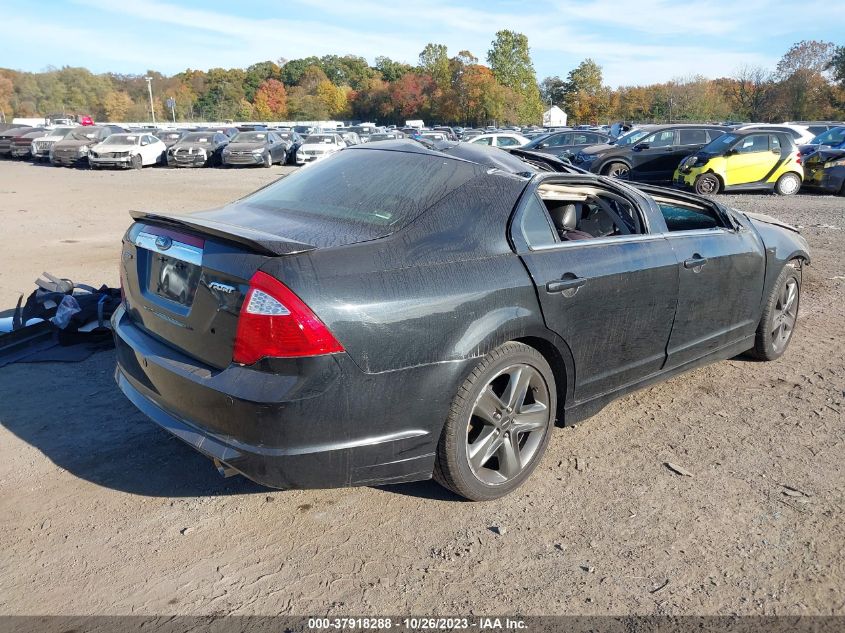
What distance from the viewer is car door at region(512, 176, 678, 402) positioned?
340 centimetres

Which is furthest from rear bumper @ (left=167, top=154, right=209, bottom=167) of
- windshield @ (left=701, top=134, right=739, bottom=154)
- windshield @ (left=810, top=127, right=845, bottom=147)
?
windshield @ (left=810, top=127, right=845, bottom=147)

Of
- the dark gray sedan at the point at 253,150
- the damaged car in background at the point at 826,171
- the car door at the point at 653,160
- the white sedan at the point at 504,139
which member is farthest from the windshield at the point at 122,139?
the damaged car in background at the point at 826,171

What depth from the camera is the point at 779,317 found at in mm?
5367

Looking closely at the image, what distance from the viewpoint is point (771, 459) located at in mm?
3783

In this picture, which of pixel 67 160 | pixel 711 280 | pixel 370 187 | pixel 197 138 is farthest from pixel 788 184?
pixel 67 160

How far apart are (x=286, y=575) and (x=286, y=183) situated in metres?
2.23

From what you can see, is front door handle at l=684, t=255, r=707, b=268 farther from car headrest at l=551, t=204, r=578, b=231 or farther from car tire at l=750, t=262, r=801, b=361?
car tire at l=750, t=262, r=801, b=361

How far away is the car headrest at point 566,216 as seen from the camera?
14.2 feet

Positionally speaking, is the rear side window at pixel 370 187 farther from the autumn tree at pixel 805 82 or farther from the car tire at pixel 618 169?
the autumn tree at pixel 805 82

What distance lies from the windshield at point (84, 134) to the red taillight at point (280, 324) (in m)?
30.9

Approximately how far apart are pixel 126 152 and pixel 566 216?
2651 centimetres

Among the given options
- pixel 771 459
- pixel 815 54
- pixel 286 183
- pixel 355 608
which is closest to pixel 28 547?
pixel 355 608

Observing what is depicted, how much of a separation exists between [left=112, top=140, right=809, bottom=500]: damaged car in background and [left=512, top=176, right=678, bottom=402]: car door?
0.01 metres

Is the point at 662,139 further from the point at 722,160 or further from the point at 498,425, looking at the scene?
the point at 498,425
